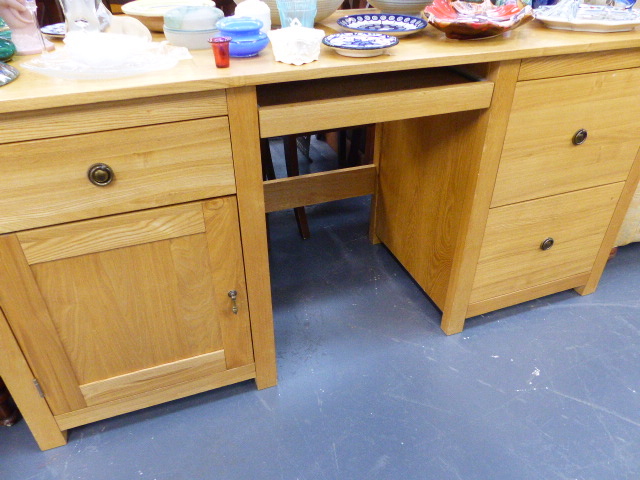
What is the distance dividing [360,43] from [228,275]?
0.52 meters

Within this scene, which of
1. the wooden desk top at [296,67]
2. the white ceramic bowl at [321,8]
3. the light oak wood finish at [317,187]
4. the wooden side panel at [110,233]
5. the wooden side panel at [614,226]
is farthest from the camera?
the light oak wood finish at [317,187]

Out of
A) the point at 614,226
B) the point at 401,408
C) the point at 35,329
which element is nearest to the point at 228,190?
the point at 35,329

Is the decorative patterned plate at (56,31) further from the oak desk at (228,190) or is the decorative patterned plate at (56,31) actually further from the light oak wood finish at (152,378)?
the light oak wood finish at (152,378)

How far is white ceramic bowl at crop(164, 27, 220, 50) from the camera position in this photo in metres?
0.89

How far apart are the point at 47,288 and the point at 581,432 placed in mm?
1154

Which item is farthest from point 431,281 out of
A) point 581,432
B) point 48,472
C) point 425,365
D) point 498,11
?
point 48,472

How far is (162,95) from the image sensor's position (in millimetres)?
740

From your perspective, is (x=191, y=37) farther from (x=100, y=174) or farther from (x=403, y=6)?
(x=403, y=6)

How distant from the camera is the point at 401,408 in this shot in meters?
1.12

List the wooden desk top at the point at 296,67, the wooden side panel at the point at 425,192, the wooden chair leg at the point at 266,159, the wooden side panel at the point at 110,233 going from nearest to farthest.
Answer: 1. the wooden desk top at the point at 296,67
2. the wooden side panel at the point at 110,233
3. the wooden side panel at the point at 425,192
4. the wooden chair leg at the point at 266,159

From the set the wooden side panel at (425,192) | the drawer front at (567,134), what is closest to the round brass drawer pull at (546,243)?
the drawer front at (567,134)

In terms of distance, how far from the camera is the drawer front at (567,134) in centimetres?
102

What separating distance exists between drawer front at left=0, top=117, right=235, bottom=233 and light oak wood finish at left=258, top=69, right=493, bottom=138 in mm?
106

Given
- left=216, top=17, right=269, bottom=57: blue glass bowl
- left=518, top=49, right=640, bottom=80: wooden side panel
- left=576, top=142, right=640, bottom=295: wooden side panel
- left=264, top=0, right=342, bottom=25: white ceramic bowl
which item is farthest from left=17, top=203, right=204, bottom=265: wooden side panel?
left=576, top=142, right=640, bottom=295: wooden side panel
